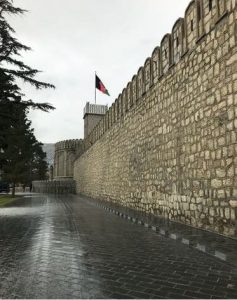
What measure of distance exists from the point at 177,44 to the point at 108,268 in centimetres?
774

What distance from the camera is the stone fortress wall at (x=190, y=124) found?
7.93m

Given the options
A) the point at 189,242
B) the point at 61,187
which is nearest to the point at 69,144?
the point at 61,187

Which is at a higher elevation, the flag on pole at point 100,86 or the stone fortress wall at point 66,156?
the flag on pole at point 100,86

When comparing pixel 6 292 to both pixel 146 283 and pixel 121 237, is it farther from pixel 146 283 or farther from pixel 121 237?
pixel 121 237

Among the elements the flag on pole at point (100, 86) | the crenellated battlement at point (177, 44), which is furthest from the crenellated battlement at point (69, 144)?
the crenellated battlement at point (177, 44)

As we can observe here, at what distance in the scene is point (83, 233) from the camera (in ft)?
30.2

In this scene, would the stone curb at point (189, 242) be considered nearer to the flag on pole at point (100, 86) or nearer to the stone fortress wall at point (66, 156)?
the flag on pole at point (100, 86)

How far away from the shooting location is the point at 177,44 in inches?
442

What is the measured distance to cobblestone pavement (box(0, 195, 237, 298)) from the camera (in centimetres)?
426

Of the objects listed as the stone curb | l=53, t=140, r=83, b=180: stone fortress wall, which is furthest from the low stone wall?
the stone curb

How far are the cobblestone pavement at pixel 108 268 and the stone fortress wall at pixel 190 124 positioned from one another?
160cm

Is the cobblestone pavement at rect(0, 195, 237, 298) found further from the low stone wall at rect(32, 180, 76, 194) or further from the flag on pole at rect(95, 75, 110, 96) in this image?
the low stone wall at rect(32, 180, 76, 194)

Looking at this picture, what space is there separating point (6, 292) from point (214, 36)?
22.9 ft

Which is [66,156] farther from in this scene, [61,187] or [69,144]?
[61,187]
